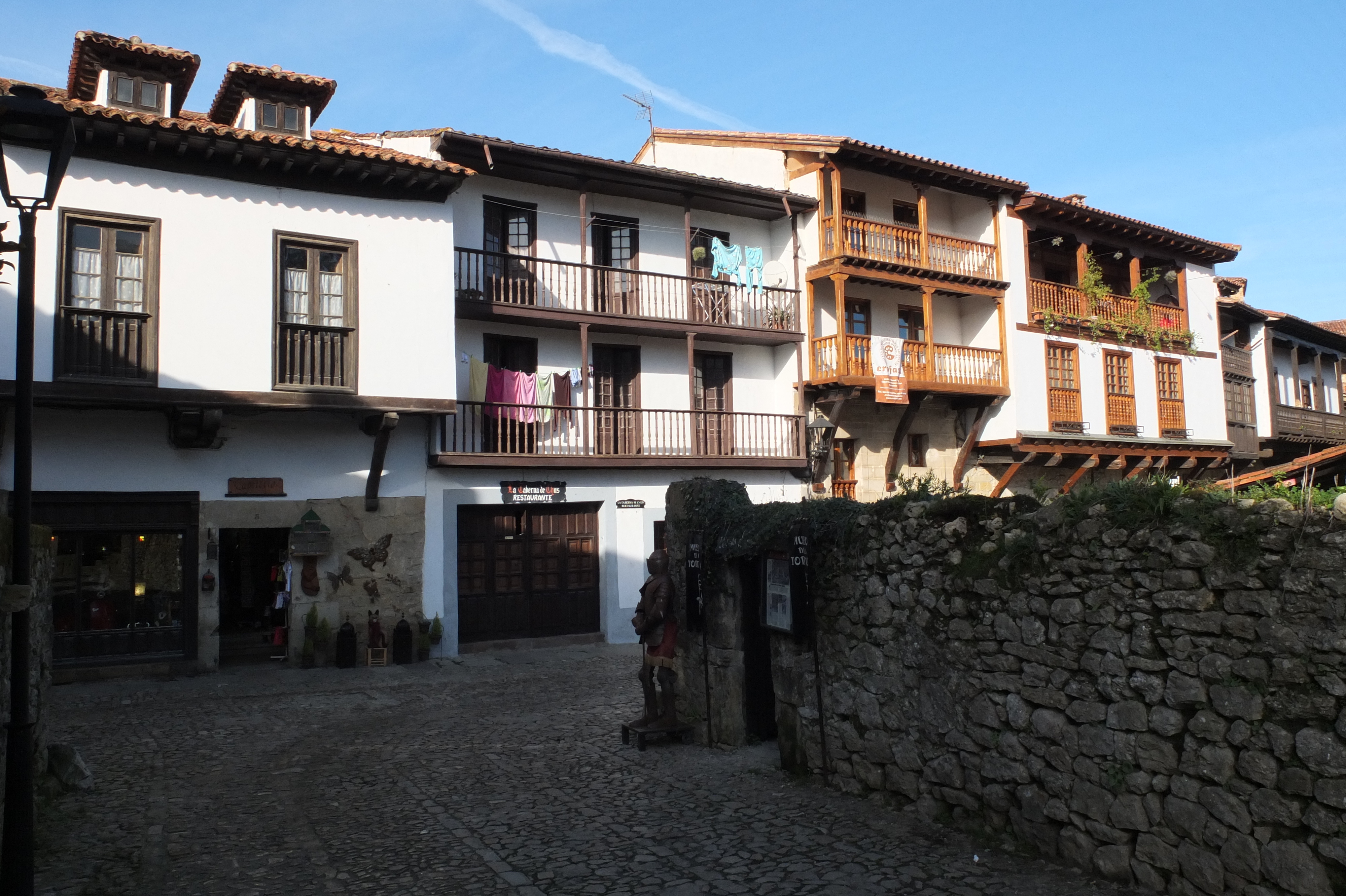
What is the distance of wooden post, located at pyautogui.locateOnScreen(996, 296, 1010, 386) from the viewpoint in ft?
73.5

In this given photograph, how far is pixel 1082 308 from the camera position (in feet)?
80.4

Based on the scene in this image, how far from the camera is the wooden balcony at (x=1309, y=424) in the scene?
97.2 ft

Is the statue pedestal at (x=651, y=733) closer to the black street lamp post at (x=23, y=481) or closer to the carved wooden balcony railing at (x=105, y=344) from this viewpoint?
the black street lamp post at (x=23, y=481)

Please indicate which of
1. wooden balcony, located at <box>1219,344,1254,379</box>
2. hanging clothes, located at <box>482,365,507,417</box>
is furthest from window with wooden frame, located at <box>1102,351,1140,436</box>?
hanging clothes, located at <box>482,365,507,417</box>

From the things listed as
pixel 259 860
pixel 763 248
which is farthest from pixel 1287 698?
pixel 763 248

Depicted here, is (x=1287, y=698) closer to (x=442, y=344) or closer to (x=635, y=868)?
(x=635, y=868)

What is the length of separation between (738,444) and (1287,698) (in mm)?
15613

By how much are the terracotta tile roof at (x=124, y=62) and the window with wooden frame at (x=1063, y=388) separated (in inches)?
740

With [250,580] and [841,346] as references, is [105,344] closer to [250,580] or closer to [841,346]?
[250,580]

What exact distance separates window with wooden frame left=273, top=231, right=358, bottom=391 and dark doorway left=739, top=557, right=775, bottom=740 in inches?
322

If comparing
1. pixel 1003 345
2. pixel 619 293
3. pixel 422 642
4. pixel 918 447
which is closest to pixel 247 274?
pixel 422 642

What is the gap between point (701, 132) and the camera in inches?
892

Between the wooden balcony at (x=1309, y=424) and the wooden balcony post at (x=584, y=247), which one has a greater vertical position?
the wooden balcony post at (x=584, y=247)

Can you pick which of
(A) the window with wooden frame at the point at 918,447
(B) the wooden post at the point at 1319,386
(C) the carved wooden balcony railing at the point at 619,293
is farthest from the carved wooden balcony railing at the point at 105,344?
(B) the wooden post at the point at 1319,386
